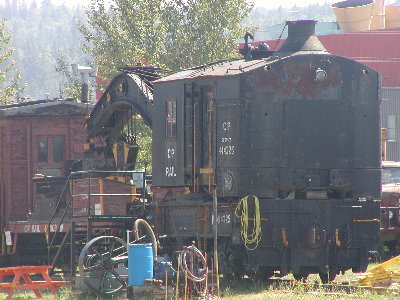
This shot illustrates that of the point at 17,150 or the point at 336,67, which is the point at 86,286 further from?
the point at 17,150

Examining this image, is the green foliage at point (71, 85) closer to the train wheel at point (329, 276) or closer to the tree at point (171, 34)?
the tree at point (171, 34)

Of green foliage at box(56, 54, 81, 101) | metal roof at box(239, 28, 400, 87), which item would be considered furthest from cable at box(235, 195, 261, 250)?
metal roof at box(239, 28, 400, 87)

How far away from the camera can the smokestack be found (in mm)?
17641

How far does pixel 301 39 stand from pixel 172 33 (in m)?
18.2

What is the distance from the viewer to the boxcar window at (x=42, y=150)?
76.7 feet

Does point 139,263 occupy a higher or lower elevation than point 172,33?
lower

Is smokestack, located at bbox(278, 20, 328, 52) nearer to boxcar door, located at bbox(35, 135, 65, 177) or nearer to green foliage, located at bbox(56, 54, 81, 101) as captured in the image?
boxcar door, located at bbox(35, 135, 65, 177)

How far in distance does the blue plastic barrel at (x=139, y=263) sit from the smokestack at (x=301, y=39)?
565cm

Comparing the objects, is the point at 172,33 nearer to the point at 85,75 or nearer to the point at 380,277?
the point at 85,75

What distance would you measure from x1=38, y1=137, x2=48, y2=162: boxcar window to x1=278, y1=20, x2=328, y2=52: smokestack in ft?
26.9

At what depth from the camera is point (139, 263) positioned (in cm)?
1410

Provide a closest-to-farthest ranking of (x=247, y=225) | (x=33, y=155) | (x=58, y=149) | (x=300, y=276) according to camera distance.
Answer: (x=247, y=225), (x=300, y=276), (x=33, y=155), (x=58, y=149)

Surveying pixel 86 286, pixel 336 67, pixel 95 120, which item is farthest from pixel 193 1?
pixel 86 286

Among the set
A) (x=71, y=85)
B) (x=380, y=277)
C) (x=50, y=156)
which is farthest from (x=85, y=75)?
(x=71, y=85)
